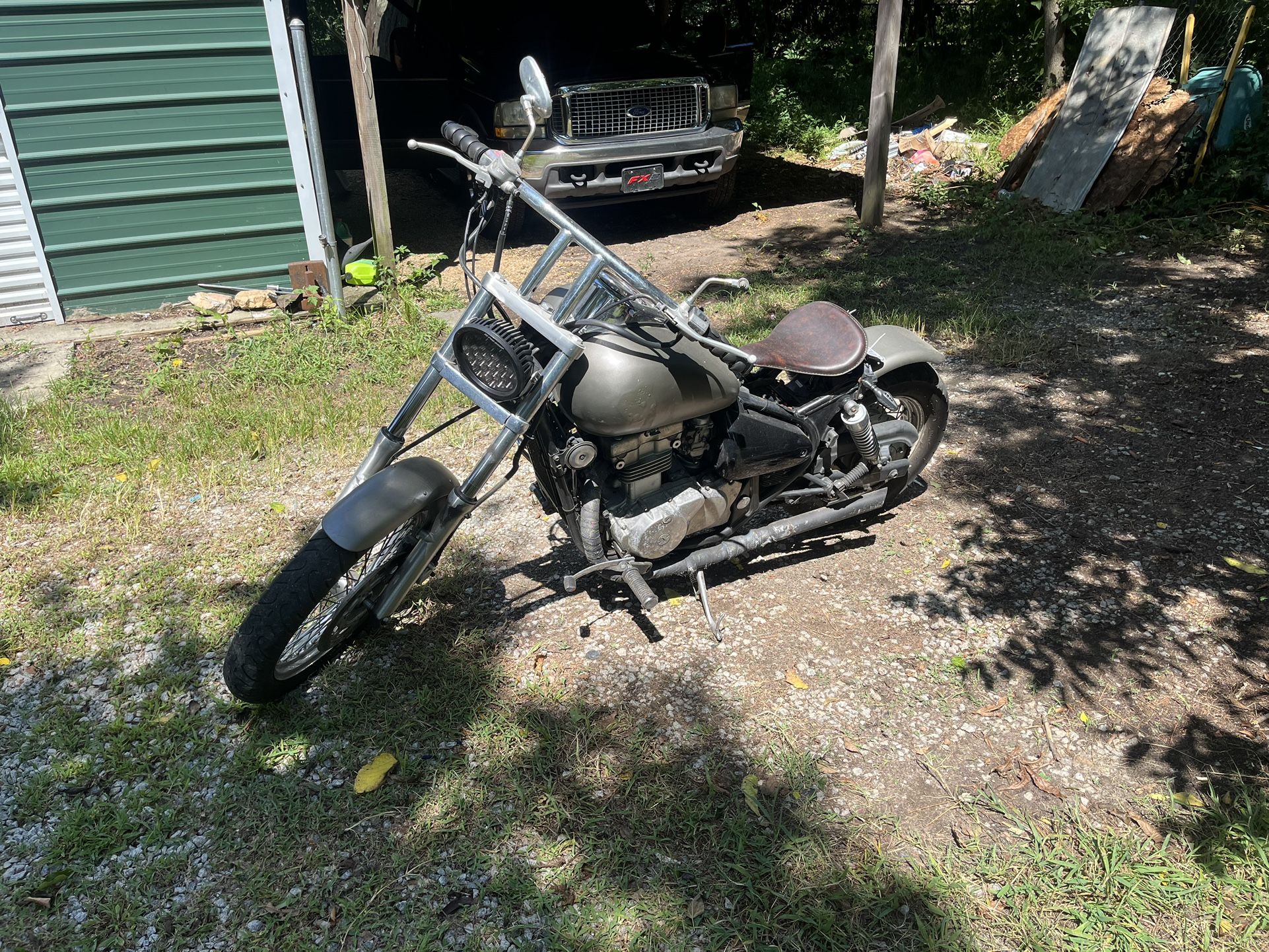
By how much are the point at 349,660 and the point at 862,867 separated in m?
1.77

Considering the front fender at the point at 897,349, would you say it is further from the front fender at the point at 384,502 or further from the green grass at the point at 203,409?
the green grass at the point at 203,409

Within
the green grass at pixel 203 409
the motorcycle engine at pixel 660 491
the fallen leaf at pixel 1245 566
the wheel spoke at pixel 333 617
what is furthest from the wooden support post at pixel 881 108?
the wheel spoke at pixel 333 617

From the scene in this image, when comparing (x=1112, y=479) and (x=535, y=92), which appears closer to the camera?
(x=535, y=92)

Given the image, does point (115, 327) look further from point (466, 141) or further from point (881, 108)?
point (881, 108)

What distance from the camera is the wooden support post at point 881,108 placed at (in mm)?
7180

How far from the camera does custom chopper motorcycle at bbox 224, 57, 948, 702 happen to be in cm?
264

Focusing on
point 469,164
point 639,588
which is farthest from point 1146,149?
point 469,164

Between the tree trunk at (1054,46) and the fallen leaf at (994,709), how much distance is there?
8976mm

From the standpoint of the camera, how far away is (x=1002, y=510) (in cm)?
389

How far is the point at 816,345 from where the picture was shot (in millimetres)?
3289

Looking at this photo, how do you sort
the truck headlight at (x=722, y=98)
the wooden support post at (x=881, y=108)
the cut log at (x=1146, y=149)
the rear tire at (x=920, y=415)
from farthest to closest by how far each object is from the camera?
the truck headlight at (x=722, y=98) → the cut log at (x=1146, y=149) → the wooden support post at (x=881, y=108) → the rear tire at (x=920, y=415)

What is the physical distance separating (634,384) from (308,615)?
3.87 feet

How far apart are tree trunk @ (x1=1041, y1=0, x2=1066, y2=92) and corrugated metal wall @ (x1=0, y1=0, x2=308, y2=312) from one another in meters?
7.84

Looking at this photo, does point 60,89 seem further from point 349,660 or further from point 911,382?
point 911,382
